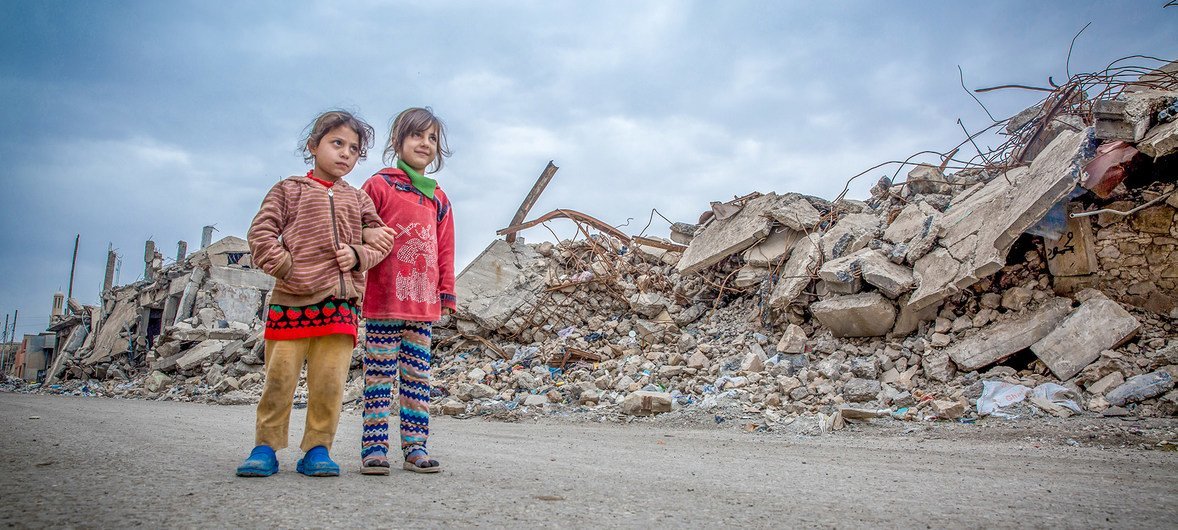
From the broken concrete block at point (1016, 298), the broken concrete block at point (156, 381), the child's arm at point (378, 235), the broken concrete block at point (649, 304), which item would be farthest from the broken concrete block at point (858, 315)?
the broken concrete block at point (156, 381)

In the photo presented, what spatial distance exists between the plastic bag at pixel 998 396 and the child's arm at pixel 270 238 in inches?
183

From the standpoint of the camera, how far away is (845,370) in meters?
5.53

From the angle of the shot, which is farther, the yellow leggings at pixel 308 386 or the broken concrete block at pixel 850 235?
the broken concrete block at pixel 850 235

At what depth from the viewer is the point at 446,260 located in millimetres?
2795

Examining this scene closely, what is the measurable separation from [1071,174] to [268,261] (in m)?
5.65

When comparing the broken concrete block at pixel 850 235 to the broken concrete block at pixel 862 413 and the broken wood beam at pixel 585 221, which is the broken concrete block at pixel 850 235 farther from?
the broken wood beam at pixel 585 221

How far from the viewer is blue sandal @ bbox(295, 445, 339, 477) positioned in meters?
2.13

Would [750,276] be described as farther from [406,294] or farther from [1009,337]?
[406,294]

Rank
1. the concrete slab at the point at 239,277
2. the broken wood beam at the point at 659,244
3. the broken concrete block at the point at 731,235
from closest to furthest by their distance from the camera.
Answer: the broken concrete block at the point at 731,235, the broken wood beam at the point at 659,244, the concrete slab at the point at 239,277

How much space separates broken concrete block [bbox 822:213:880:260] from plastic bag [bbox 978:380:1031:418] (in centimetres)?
203

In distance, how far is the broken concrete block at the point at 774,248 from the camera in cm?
724

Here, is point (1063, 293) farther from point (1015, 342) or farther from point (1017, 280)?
point (1015, 342)

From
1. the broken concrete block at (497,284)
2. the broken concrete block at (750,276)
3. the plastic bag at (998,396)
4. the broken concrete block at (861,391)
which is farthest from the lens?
the broken concrete block at (497,284)

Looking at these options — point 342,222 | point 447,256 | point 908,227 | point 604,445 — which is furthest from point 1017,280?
point 342,222
